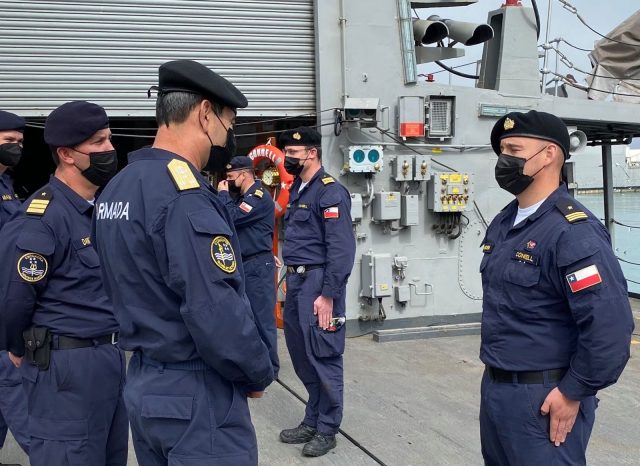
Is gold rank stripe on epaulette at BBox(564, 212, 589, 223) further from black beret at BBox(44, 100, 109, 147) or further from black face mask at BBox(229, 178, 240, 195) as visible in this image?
black face mask at BBox(229, 178, 240, 195)

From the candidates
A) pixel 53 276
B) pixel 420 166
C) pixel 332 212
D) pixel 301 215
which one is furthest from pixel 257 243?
pixel 53 276

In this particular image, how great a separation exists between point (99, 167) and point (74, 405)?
101 cm

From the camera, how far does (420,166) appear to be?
6789mm

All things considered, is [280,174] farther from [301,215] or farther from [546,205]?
[546,205]

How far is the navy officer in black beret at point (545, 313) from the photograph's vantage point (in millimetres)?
2131

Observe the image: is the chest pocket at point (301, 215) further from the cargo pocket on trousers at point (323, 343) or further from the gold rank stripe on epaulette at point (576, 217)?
the gold rank stripe on epaulette at point (576, 217)

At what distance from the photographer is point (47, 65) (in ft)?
20.5

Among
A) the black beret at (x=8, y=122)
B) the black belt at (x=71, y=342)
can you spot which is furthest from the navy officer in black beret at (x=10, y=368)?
the black belt at (x=71, y=342)

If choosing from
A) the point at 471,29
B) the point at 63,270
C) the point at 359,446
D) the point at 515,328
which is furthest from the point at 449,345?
the point at 63,270

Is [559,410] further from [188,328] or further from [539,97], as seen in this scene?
[539,97]

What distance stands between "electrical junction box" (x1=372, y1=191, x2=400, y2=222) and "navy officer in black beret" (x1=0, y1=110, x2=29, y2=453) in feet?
12.3

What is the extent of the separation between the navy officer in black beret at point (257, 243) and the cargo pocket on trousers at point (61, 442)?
9.04 ft

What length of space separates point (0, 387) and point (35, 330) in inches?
44.3

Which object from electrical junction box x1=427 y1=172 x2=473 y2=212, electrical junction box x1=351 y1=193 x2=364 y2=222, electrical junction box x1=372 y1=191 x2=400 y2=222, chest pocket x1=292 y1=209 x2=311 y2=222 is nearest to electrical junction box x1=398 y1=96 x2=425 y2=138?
electrical junction box x1=427 y1=172 x2=473 y2=212
